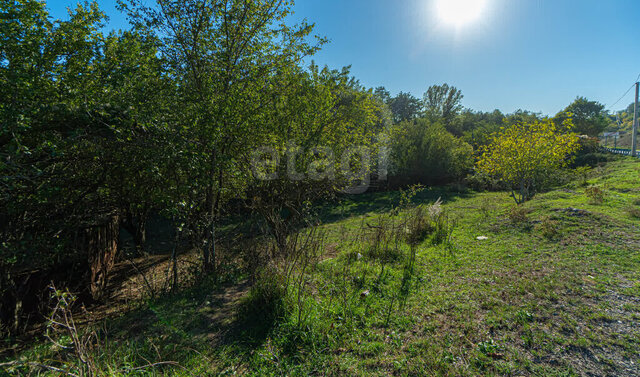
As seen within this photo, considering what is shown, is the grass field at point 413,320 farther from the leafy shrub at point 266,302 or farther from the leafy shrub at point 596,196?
the leafy shrub at point 596,196

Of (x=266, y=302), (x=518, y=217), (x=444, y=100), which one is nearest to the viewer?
(x=266, y=302)

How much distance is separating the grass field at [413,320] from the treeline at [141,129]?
126 cm

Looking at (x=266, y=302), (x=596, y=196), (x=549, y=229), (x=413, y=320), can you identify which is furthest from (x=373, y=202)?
(x=266, y=302)

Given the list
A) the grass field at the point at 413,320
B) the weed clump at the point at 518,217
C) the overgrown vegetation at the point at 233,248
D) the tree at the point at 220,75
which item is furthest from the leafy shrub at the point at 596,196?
the tree at the point at 220,75

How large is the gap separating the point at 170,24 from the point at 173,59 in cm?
58

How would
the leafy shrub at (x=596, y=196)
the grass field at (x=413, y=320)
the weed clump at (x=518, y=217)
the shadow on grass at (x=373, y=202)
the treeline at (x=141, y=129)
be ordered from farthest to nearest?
1. the shadow on grass at (x=373, y=202)
2. the leafy shrub at (x=596, y=196)
3. the weed clump at (x=518, y=217)
4. the treeline at (x=141, y=129)
5. the grass field at (x=413, y=320)

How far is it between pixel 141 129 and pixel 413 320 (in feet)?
14.7

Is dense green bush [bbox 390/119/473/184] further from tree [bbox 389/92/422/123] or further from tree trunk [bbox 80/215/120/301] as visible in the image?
tree [bbox 389/92/422/123]

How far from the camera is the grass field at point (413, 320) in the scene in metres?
2.44

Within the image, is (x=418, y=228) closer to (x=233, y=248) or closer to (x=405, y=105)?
(x=233, y=248)

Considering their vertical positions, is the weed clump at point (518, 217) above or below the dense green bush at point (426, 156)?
below

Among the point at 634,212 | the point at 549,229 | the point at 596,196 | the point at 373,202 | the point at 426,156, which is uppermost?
the point at 426,156

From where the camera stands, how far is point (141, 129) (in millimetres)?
3619

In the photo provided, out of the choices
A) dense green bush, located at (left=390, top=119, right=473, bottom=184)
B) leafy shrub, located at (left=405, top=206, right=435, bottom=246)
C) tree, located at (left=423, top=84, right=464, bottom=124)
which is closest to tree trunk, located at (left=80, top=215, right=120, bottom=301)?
leafy shrub, located at (left=405, top=206, right=435, bottom=246)
